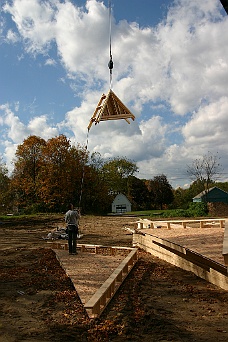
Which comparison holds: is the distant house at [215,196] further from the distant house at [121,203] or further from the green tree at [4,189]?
the green tree at [4,189]

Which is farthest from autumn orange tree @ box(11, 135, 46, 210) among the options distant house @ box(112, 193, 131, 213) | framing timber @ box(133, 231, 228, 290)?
framing timber @ box(133, 231, 228, 290)

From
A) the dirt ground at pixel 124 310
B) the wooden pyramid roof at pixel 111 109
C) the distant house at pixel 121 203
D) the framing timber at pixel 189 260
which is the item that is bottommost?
the dirt ground at pixel 124 310

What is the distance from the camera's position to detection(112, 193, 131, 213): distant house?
210 feet

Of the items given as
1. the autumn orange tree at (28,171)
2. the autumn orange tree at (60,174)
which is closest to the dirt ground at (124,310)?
the autumn orange tree at (60,174)

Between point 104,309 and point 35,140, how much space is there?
45566 millimetres

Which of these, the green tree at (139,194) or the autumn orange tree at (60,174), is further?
the green tree at (139,194)

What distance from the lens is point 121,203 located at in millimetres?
66312

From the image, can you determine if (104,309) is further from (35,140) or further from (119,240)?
(35,140)

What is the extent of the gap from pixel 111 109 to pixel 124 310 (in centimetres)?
798

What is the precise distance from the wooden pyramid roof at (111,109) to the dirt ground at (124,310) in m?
5.03

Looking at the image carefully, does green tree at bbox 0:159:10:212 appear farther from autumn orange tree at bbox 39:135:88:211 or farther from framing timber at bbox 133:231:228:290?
framing timber at bbox 133:231:228:290

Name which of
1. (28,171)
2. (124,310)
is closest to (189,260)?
(124,310)

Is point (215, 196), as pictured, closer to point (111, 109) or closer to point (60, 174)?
point (60, 174)

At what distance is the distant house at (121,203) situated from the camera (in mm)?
64050
